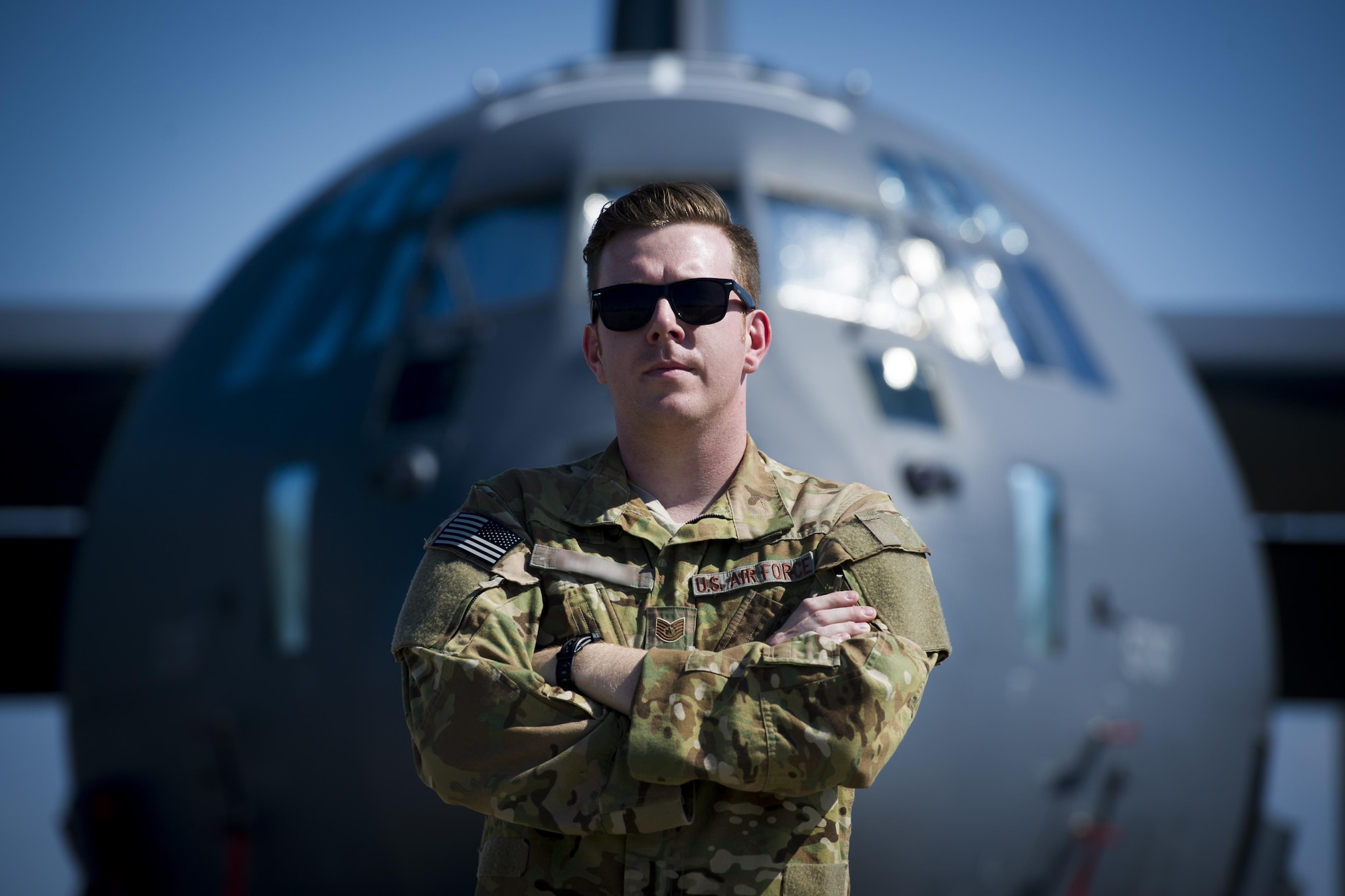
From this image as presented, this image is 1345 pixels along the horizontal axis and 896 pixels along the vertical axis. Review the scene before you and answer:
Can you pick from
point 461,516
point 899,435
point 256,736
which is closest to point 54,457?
point 256,736

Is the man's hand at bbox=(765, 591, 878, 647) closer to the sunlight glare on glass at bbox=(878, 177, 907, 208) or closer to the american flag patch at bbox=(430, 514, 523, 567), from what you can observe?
the american flag patch at bbox=(430, 514, 523, 567)

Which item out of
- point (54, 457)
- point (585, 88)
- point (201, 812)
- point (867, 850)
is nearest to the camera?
point (867, 850)

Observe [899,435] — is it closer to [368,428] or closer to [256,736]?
[368,428]

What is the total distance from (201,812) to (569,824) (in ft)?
8.80

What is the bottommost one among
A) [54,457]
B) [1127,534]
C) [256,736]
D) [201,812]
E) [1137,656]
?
[201,812]

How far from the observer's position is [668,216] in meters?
1.84

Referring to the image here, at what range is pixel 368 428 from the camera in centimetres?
384

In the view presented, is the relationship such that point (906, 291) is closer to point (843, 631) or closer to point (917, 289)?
point (917, 289)

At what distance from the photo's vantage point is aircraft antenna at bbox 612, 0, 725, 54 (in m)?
7.36

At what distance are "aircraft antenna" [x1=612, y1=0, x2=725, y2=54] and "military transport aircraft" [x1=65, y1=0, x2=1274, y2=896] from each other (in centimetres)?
237

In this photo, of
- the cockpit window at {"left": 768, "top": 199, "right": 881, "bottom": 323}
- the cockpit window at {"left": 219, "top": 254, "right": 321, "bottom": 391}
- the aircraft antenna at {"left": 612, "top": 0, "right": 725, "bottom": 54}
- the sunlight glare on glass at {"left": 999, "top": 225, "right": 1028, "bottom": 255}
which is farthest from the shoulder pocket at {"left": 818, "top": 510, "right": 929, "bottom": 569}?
the aircraft antenna at {"left": 612, "top": 0, "right": 725, "bottom": 54}

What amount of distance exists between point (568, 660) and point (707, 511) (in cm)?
28

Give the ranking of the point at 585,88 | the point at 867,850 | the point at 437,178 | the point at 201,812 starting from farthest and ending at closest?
1. the point at 585,88
2. the point at 437,178
3. the point at 201,812
4. the point at 867,850

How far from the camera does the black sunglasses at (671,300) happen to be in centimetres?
181
